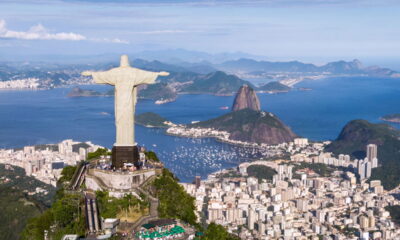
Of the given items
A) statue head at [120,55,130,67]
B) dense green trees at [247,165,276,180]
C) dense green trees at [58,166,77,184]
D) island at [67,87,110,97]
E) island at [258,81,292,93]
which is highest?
statue head at [120,55,130,67]

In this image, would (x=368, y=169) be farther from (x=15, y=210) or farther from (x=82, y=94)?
(x=82, y=94)

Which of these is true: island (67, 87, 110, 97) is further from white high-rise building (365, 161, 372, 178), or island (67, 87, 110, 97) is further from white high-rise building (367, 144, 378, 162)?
white high-rise building (365, 161, 372, 178)

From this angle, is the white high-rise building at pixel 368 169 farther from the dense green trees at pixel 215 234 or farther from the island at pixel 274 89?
the island at pixel 274 89

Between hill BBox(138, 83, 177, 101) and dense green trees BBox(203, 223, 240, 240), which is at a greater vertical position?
dense green trees BBox(203, 223, 240, 240)

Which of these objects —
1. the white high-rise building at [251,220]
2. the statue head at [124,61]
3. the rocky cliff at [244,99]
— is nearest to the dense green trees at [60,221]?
the statue head at [124,61]

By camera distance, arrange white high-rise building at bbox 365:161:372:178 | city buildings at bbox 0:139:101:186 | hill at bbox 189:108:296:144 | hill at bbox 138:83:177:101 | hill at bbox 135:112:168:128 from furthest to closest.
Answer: hill at bbox 138:83:177:101, hill at bbox 135:112:168:128, hill at bbox 189:108:296:144, white high-rise building at bbox 365:161:372:178, city buildings at bbox 0:139:101:186

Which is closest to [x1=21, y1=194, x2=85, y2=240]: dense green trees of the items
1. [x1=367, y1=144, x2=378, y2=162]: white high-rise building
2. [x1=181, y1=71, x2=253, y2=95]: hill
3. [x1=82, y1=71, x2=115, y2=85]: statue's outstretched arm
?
[x1=82, y1=71, x2=115, y2=85]: statue's outstretched arm

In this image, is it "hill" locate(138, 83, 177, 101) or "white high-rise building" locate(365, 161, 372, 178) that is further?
"hill" locate(138, 83, 177, 101)

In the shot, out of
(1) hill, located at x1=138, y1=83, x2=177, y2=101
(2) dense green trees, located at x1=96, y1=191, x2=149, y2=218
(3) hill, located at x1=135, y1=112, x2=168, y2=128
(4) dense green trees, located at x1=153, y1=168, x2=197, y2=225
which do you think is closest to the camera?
(2) dense green trees, located at x1=96, y1=191, x2=149, y2=218
